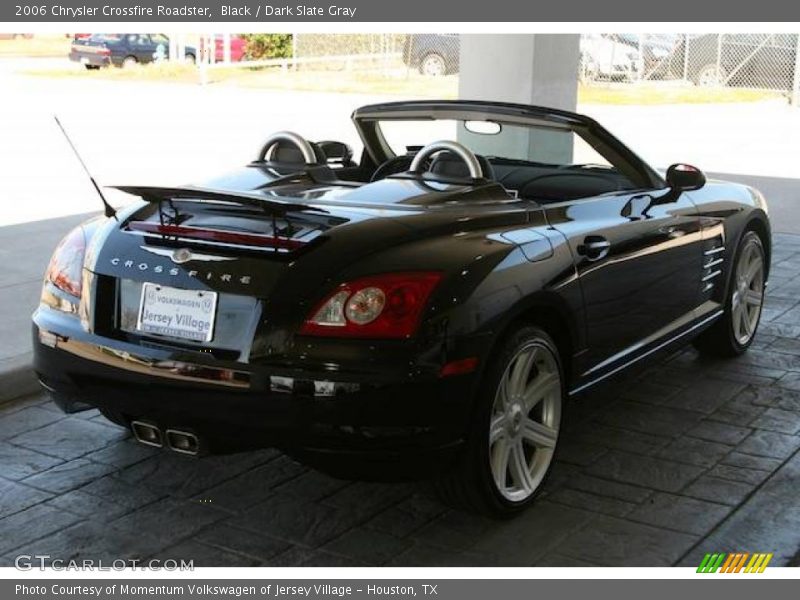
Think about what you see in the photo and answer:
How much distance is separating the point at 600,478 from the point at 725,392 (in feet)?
4.95

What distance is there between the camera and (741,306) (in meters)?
6.63

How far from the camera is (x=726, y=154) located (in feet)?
53.7

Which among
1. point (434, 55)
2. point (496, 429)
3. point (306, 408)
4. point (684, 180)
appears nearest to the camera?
point (306, 408)

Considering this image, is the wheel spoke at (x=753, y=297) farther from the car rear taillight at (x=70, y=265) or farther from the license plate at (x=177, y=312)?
the car rear taillight at (x=70, y=265)

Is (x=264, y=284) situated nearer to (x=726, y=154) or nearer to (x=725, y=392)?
(x=725, y=392)

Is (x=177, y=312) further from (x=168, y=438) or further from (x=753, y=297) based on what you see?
(x=753, y=297)

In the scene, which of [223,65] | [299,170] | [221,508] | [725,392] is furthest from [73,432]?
[223,65]

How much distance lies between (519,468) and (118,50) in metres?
29.7

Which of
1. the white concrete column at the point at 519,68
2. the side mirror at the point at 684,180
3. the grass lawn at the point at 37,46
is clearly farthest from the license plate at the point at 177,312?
the grass lawn at the point at 37,46

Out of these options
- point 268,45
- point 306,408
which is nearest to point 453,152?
point 306,408

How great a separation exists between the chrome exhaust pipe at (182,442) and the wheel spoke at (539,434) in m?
1.23

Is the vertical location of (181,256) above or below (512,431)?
above

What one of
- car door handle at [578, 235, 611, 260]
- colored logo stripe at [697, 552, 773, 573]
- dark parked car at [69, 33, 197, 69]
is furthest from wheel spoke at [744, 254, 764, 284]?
dark parked car at [69, 33, 197, 69]

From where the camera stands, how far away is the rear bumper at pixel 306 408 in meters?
3.84
